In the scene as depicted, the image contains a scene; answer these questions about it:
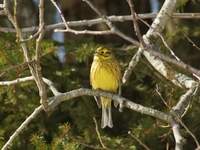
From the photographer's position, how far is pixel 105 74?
200 inches

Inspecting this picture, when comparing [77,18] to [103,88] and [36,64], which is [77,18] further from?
[36,64]

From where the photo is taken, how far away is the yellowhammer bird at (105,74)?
5039 mm

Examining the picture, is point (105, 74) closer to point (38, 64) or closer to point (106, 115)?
point (106, 115)

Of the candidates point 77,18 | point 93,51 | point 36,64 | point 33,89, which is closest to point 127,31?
point 77,18

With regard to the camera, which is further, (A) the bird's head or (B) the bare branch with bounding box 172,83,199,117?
(A) the bird's head

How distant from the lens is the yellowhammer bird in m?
5.04

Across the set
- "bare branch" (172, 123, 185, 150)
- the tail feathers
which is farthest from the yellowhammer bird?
"bare branch" (172, 123, 185, 150)

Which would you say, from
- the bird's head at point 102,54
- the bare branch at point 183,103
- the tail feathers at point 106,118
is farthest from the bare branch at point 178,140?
the bird's head at point 102,54

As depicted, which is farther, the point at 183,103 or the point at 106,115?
the point at 106,115

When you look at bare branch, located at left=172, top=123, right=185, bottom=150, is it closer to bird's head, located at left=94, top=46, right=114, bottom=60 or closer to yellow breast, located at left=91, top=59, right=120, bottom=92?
yellow breast, located at left=91, top=59, right=120, bottom=92

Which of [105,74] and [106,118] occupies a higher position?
[105,74]

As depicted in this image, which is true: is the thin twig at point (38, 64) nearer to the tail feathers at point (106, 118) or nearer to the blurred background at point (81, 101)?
the blurred background at point (81, 101)

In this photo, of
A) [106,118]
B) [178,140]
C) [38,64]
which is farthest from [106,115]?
[38,64]

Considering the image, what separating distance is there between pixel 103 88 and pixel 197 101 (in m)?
0.99
